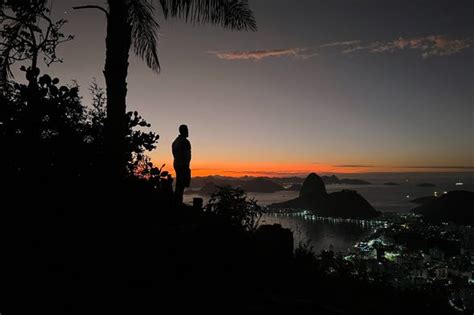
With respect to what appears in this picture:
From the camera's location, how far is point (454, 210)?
347ft

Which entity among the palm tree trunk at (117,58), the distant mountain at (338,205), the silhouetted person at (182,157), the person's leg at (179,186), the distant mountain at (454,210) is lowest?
the distant mountain at (338,205)

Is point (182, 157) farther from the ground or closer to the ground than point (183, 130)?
closer to the ground

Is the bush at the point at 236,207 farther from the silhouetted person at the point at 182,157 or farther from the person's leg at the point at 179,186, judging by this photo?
the silhouetted person at the point at 182,157

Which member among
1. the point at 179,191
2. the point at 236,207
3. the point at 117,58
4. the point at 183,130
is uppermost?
the point at 117,58

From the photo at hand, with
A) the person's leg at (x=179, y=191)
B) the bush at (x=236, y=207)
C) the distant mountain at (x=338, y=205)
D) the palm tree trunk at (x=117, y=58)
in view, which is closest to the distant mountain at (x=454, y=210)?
the distant mountain at (x=338, y=205)

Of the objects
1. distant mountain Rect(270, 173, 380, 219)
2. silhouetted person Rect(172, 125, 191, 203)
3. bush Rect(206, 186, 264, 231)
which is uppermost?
silhouetted person Rect(172, 125, 191, 203)

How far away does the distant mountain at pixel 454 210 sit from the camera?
297 ft

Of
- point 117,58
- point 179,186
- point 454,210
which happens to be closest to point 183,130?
point 179,186

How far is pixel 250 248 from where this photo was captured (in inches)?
253

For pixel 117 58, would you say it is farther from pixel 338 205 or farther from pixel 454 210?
pixel 338 205

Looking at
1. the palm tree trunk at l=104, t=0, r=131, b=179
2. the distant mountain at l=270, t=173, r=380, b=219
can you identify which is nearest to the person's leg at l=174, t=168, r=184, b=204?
the palm tree trunk at l=104, t=0, r=131, b=179

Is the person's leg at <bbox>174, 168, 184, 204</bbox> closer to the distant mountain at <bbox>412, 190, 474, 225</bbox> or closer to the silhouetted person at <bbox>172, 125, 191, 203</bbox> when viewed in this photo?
the silhouetted person at <bbox>172, 125, 191, 203</bbox>

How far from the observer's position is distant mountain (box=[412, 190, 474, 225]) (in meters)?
90.6

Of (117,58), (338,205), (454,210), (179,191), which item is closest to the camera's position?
(117,58)
